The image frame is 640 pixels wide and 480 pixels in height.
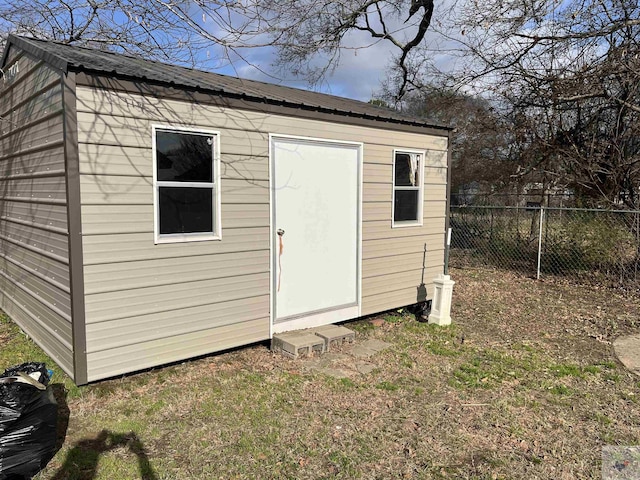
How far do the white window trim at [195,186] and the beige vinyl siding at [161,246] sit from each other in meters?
0.05

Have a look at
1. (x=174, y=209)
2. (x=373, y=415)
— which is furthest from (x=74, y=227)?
(x=373, y=415)

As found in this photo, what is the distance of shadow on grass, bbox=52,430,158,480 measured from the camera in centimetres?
282

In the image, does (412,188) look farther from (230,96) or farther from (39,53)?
(39,53)

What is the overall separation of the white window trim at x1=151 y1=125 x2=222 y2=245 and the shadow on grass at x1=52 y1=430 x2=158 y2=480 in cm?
170

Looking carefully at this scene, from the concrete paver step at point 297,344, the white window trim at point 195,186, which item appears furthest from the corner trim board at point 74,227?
the concrete paver step at point 297,344

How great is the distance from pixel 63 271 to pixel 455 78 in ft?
27.0

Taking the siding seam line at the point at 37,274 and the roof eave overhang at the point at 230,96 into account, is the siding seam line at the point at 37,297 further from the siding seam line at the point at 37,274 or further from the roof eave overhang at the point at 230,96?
the roof eave overhang at the point at 230,96

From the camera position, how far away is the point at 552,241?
31.9 feet

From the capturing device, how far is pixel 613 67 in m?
7.69

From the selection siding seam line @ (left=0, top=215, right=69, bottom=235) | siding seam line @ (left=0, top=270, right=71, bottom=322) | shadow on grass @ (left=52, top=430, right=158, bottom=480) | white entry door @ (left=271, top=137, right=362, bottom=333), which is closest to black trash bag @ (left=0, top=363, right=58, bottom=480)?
shadow on grass @ (left=52, top=430, right=158, bottom=480)

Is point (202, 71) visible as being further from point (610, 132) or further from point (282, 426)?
point (610, 132)

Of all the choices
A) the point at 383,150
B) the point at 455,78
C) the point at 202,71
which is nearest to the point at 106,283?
the point at 202,71

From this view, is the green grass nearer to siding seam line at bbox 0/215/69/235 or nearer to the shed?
the shed

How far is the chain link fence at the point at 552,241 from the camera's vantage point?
27.7 ft
